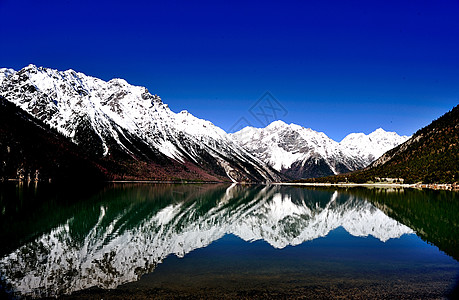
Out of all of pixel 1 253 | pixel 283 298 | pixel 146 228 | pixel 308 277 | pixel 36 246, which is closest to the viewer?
pixel 283 298

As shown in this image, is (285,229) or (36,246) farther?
(285,229)

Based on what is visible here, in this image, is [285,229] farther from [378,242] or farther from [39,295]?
[39,295]

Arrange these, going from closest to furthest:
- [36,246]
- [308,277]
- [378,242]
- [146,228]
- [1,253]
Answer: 1. [308,277]
2. [1,253]
3. [36,246]
4. [378,242]
5. [146,228]

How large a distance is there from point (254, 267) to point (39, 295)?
16087 mm

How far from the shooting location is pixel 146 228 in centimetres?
5241

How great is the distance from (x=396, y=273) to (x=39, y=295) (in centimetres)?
2571

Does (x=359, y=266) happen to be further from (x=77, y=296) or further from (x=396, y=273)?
(x=77, y=296)

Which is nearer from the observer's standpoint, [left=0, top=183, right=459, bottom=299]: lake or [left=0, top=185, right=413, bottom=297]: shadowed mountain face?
[left=0, top=183, right=459, bottom=299]: lake

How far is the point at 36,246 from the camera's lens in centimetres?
3684

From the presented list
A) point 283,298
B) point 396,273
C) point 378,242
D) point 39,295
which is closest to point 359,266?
point 396,273

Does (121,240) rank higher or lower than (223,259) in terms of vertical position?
higher

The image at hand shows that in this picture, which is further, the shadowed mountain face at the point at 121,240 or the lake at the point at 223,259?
the shadowed mountain face at the point at 121,240

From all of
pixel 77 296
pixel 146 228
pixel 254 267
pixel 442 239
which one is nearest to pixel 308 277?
pixel 254 267

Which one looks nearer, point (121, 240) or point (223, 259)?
point (223, 259)
